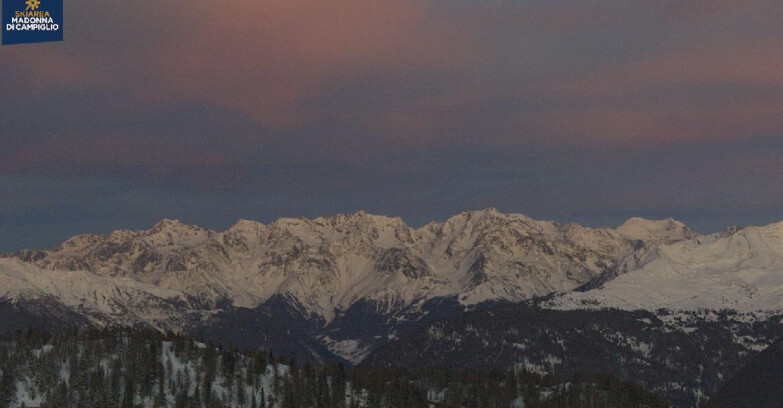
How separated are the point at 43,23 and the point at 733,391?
149 m

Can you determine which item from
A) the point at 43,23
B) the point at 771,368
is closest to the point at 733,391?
the point at 771,368

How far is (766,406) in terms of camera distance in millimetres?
69312

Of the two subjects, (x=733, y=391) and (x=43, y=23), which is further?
(x=43, y=23)

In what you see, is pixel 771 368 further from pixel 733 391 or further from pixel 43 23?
pixel 43 23

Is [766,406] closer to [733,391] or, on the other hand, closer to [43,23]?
[733,391]

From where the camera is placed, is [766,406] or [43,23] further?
[43,23]

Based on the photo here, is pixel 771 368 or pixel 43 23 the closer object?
pixel 771 368

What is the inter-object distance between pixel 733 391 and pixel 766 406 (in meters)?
3.51

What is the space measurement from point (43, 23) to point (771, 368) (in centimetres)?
15042

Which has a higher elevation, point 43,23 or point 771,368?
point 43,23

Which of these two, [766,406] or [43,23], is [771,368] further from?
[43,23]

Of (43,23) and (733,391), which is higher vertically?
(43,23)

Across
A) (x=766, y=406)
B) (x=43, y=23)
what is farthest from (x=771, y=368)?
(x=43, y=23)
